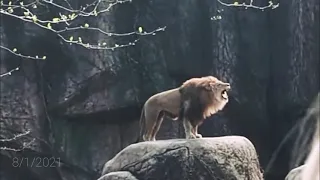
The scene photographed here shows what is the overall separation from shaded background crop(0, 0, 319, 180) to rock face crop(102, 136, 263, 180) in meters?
2.42

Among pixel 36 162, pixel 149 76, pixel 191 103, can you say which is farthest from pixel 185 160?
pixel 36 162

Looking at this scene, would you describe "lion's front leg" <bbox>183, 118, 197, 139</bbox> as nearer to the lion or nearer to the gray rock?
the lion

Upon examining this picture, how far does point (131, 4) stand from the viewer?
6.70 meters

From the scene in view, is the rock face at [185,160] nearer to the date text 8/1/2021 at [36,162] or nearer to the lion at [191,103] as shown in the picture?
the lion at [191,103]

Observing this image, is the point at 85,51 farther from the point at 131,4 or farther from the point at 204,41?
the point at 204,41

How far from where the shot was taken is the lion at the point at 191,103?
4109mm

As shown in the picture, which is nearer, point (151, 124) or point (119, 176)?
point (119, 176)

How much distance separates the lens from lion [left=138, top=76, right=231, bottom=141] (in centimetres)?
411

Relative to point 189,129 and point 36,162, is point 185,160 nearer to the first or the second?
point 189,129

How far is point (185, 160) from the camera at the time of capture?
13.0 ft

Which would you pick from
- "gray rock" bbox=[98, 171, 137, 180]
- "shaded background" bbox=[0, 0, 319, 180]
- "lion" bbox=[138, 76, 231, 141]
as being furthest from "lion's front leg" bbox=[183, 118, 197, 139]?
"shaded background" bbox=[0, 0, 319, 180]

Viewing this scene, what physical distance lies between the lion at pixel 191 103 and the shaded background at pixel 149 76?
7.51 feet

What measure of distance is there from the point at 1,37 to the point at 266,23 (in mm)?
2878

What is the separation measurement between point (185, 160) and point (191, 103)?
0.39 metres
